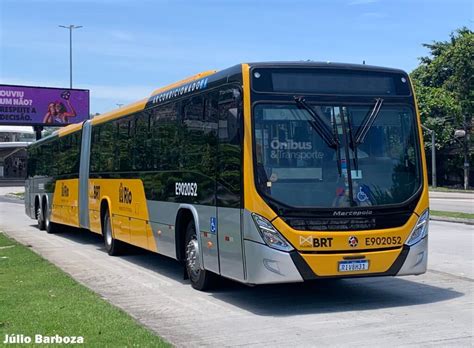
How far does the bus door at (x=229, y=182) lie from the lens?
8969mm

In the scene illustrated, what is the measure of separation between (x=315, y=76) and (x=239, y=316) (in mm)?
3326

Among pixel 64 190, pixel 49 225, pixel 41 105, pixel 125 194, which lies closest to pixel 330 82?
pixel 125 194

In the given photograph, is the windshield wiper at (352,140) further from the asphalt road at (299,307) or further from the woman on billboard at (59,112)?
the woman on billboard at (59,112)

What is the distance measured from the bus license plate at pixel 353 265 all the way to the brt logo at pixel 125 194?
249 inches

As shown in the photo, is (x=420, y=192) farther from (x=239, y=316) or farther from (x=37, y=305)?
(x=37, y=305)

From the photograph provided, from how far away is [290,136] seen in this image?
893 centimetres

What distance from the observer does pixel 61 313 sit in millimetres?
8461

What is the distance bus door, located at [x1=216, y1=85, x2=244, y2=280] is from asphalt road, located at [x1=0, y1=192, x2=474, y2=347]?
2.26 ft

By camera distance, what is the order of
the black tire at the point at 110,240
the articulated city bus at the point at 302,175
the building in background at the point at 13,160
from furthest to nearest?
the building in background at the point at 13,160 → the black tire at the point at 110,240 → the articulated city bus at the point at 302,175

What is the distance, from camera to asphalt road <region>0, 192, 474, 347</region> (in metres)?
7.52

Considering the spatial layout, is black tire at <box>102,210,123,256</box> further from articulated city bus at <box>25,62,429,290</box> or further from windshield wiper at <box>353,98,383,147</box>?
windshield wiper at <box>353,98,383,147</box>

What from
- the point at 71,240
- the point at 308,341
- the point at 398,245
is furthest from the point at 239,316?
the point at 71,240

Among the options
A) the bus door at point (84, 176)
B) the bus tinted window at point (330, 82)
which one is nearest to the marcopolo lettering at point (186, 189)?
the bus tinted window at point (330, 82)

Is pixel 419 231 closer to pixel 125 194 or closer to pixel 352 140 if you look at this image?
pixel 352 140
